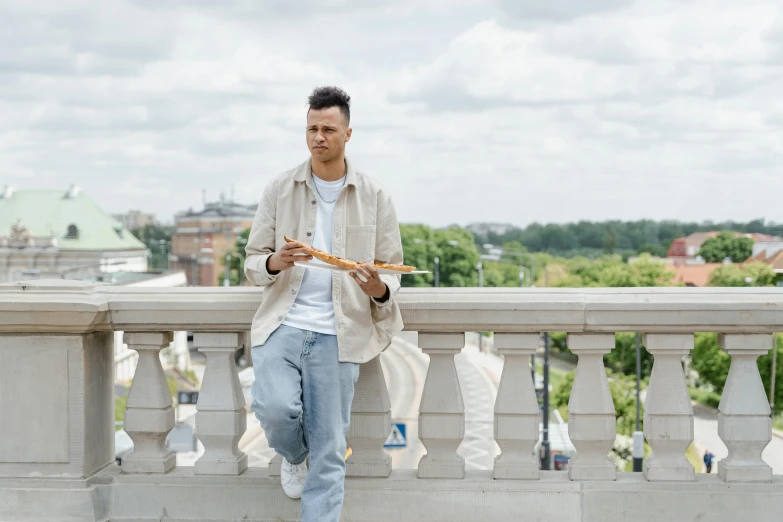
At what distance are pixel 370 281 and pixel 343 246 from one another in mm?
343

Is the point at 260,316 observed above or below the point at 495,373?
above

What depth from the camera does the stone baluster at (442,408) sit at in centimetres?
477

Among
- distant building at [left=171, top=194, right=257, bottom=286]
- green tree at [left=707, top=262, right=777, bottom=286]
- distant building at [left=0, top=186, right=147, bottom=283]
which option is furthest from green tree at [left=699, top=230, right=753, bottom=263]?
distant building at [left=0, top=186, right=147, bottom=283]

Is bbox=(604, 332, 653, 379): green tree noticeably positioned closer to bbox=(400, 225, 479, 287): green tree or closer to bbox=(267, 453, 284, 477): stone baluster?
bbox=(400, 225, 479, 287): green tree

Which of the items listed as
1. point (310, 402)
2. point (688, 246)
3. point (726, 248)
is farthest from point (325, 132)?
point (688, 246)

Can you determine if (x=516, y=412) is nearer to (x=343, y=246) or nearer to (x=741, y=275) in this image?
(x=343, y=246)

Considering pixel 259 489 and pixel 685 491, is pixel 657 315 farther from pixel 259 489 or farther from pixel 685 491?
pixel 259 489

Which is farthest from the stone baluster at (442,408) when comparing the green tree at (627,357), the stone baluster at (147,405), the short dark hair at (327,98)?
the green tree at (627,357)

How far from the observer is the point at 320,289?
4383mm

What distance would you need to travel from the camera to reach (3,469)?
4.88 m

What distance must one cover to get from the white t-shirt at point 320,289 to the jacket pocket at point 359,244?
0.09 metres

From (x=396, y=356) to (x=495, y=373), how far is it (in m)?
14.2

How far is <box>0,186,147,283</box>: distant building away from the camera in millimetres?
106625

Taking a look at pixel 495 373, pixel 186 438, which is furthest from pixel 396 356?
pixel 186 438
